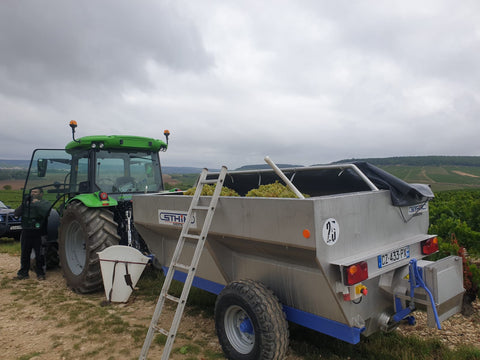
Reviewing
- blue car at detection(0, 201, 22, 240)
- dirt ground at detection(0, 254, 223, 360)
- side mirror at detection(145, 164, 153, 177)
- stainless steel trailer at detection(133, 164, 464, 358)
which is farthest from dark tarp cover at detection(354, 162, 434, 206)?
blue car at detection(0, 201, 22, 240)

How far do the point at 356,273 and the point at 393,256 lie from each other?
0.66 m

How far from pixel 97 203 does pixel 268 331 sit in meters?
3.47

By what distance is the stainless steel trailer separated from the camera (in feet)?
8.39

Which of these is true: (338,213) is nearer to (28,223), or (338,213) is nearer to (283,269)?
(283,269)

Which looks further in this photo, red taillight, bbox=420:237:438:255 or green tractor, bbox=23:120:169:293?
green tractor, bbox=23:120:169:293

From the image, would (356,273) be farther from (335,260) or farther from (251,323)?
(251,323)

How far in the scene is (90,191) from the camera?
543 centimetres

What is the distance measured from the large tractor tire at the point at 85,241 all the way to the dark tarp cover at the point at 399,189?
12.3 feet

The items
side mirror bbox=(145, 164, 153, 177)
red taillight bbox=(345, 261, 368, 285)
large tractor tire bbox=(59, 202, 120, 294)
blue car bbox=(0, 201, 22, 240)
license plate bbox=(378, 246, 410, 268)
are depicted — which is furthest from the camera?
blue car bbox=(0, 201, 22, 240)

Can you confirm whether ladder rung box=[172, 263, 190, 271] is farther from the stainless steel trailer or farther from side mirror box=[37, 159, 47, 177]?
side mirror box=[37, 159, 47, 177]

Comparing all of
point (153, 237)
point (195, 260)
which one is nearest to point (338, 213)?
point (195, 260)

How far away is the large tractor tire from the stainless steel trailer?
1.99 m

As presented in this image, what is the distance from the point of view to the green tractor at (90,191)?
198 inches

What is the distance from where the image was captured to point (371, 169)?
11.1 ft
